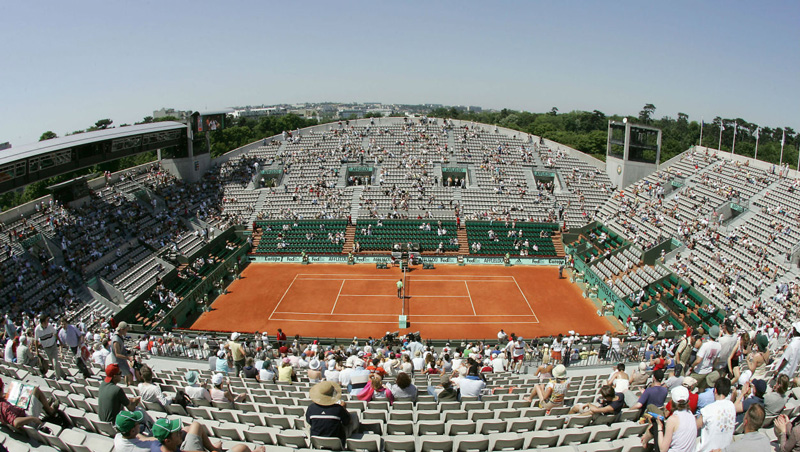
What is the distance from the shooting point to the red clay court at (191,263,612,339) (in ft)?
92.2

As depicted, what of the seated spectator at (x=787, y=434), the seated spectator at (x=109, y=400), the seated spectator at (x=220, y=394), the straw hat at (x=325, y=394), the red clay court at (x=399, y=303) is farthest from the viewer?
the red clay court at (x=399, y=303)

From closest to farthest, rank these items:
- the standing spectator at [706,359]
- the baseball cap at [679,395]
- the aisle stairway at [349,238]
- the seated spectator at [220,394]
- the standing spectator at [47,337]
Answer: the baseball cap at [679,395] < the seated spectator at [220,394] < the standing spectator at [706,359] < the standing spectator at [47,337] < the aisle stairway at [349,238]

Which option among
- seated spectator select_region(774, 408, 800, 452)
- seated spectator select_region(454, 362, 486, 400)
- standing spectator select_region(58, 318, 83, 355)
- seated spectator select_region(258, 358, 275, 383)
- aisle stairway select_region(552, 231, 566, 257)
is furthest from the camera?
aisle stairway select_region(552, 231, 566, 257)

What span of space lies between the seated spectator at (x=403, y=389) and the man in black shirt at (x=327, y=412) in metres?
2.25

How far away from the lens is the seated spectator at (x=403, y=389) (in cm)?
913

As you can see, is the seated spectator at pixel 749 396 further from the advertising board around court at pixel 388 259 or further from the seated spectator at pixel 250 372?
the advertising board around court at pixel 388 259

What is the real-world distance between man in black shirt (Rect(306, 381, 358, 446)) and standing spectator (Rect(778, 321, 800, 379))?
9800mm

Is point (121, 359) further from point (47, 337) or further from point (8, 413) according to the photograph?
point (8, 413)

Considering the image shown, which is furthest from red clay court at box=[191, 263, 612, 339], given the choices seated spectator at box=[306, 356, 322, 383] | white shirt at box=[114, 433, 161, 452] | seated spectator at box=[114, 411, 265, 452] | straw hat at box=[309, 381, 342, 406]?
white shirt at box=[114, 433, 161, 452]

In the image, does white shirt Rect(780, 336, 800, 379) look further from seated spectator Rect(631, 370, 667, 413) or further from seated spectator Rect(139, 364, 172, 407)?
seated spectator Rect(139, 364, 172, 407)

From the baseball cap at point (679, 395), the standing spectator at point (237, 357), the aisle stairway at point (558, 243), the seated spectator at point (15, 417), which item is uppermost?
the baseball cap at point (679, 395)

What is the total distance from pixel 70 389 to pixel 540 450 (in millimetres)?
10595

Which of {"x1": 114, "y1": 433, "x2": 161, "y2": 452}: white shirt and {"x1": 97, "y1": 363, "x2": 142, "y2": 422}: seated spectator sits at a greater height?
{"x1": 114, "y1": 433, "x2": 161, "y2": 452}: white shirt

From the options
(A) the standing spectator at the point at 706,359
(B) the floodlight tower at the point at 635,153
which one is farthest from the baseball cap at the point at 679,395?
(B) the floodlight tower at the point at 635,153
